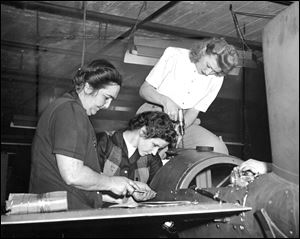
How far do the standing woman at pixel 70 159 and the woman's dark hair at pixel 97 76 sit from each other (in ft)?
0.51

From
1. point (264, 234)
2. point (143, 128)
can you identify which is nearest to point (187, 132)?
point (143, 128)

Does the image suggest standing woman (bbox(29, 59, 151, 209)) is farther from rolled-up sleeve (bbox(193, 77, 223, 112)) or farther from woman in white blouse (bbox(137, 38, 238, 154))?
rolled-up sleeve (bbox(193, 77, 223, 112))

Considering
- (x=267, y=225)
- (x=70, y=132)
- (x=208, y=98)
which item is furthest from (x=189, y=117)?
(x=267, y=225)

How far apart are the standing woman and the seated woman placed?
0.56 m

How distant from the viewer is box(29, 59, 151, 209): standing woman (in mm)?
2125

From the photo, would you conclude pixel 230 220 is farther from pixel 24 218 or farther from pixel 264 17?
pixel 264 17

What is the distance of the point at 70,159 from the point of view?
2.11 meters

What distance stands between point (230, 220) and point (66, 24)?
5.86 meters

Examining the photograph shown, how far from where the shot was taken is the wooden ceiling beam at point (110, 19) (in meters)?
5.45

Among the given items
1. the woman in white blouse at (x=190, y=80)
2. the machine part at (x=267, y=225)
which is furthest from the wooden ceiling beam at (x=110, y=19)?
the machine part at (x=267, y=225)

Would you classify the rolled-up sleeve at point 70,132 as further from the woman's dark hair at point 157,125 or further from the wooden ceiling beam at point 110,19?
the wooden ceiling beam at point 110,19

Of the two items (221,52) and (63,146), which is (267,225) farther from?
(221,52)

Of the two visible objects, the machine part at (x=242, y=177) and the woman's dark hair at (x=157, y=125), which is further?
the woman's dark hair at (x=157, y=125)

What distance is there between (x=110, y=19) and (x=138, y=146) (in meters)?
3.40
